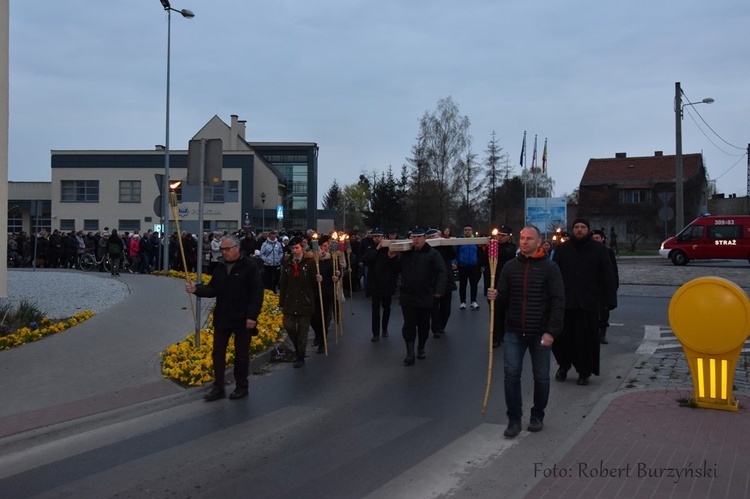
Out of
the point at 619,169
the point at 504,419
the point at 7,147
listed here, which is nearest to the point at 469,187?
the point at 619,169

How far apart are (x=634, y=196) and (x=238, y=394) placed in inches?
2507

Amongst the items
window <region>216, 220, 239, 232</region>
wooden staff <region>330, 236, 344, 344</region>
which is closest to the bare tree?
window <region>216, 220, 239, 232</region>

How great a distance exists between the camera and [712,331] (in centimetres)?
712

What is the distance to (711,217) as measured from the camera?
31.6 m

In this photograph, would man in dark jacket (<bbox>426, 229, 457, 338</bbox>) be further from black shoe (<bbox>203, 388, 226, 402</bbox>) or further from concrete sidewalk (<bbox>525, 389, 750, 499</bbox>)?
concrete sidewalk (<bbox>525, 389, 750, 499</bbox>)

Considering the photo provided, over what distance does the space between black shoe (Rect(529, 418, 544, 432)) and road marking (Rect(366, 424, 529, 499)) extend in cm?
8

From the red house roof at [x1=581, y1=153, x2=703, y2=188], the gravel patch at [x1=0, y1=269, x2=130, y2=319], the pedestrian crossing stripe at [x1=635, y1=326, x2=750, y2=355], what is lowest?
the pedestrian crossing stripe at [x1=635, y1=326, x2=750, y2=355]

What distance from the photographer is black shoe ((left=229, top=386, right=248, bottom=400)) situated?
8.35 meters

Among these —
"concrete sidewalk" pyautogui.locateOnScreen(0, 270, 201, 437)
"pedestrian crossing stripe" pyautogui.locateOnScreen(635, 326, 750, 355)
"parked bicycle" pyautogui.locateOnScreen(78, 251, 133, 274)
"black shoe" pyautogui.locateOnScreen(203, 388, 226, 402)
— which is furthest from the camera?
"parked bicycle" pyautogui.locateOnScreen(78, 251, 133, 274)

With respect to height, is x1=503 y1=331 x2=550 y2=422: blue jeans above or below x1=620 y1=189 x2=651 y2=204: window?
below

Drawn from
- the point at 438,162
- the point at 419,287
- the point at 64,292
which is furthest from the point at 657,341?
the point at 438,162

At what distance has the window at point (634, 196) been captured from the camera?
6556cm

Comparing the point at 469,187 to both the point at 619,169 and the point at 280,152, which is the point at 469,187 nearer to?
the point at 619,169

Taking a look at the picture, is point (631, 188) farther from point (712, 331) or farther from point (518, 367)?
point (518, 367)
